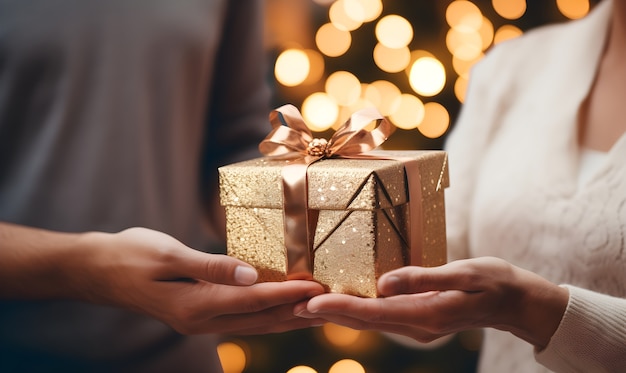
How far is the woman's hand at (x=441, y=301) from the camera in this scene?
0.71 meters

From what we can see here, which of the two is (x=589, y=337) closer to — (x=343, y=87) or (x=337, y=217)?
(x=337, y=217)

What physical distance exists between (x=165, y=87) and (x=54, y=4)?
0.22m

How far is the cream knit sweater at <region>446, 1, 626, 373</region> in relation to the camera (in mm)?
832

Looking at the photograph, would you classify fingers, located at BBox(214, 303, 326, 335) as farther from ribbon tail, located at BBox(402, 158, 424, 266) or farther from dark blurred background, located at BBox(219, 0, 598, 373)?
dark blurred background, located at BBox(219, 0, 598, 373)

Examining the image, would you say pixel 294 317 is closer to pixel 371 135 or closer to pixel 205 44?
pixel 371 135

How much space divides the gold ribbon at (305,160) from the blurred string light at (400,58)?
2.45ft

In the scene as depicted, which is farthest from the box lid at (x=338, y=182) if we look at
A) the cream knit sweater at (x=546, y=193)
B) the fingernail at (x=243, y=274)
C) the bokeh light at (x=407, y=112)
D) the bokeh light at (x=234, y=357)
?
the bokeh light at (x=234, y=357)

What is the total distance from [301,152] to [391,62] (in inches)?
30.9

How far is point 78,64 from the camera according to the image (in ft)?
3.33

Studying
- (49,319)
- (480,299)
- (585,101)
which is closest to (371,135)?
(480,299)

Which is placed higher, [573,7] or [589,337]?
[573,7]

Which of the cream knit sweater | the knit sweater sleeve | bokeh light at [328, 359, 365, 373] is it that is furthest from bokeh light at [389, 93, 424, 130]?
the knit sweater sleeve

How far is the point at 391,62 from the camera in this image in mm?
1572

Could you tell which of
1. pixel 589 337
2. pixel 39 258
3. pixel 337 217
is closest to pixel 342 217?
pixel 337 217
